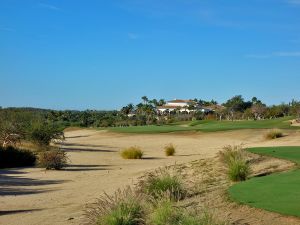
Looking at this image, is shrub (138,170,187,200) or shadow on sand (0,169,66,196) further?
shadow on sand (0,169,66,196)

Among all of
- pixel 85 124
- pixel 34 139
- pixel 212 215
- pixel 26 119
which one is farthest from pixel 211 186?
pixel 85 124

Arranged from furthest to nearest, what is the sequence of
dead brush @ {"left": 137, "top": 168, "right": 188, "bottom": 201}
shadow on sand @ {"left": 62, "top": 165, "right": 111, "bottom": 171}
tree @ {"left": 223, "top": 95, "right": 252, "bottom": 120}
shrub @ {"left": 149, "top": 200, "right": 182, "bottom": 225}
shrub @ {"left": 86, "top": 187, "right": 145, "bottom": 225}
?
tree @ {"left": 223, "top": 95, "right": 252, "bottom": 120}, shadow on sand @ {"left": 62, "top": 165, "right": 111, "bottom": 171}, dead brush @ {"left": 137, "top": 168, "right": 188, "bottom": 201}, shrub @ {"left": 86, "top": 187, "right": 145, "bottom": 225}, shrub @ {"left": 149, "top": 200, "right": 182, "bottom": 225}

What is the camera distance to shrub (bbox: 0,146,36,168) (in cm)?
3472

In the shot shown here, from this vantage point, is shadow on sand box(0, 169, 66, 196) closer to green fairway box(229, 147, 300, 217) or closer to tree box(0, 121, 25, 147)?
green fairway box(229, 147, 300, 217)

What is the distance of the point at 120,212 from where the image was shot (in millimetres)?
13133

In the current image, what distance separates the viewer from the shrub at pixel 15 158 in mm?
34719

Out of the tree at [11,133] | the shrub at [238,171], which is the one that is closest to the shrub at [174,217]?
the shrub at [238,171]

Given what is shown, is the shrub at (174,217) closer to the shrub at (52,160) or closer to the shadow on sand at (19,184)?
the shadow on sand at (19,184)

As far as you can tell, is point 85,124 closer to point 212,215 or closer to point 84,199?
point 84,199

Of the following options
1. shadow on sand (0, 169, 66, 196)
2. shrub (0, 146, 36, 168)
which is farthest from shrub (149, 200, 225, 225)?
shrub (0, 146, 36, 168)

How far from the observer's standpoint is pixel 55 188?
2347cm

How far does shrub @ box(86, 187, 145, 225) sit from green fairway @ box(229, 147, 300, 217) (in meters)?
2.69

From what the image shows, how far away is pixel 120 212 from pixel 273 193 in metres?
4.23

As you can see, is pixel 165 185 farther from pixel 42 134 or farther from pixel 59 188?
pixel 42 134
